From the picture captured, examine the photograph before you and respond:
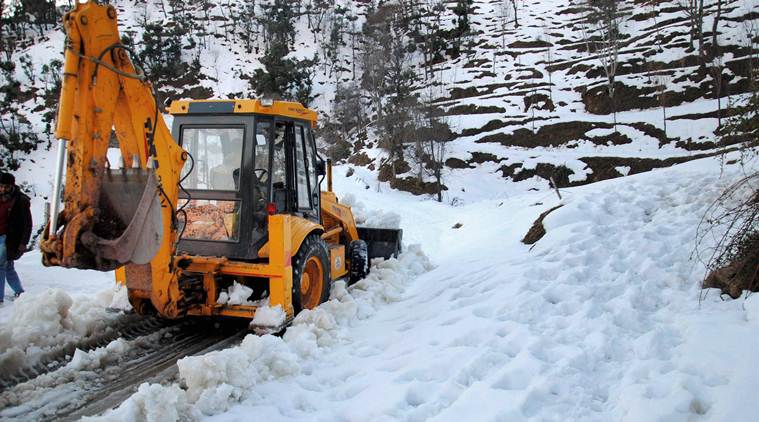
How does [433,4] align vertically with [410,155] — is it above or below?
above

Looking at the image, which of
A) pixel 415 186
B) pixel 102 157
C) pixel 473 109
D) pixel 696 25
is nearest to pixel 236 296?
pixel 102 157

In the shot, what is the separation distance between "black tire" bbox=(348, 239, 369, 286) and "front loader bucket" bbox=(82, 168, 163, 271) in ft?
12.4

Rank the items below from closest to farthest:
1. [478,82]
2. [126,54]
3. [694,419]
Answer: [694,419] → [126,54] → [478,82]

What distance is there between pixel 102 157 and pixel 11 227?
366 centimetres

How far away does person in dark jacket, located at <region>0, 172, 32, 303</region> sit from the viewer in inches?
256

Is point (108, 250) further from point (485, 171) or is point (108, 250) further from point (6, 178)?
point (485, 171)

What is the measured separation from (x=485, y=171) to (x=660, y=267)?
2656cm

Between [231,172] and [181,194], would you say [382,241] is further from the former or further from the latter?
[181,194]

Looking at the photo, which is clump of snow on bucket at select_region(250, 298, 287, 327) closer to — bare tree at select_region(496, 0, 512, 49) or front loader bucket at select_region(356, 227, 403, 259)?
front loader bucket at select_region(356, 227, 403, 259)

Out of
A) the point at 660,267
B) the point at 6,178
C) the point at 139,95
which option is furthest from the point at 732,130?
the point at 6,178

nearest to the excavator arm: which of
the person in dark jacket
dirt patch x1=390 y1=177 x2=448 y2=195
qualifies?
the person in dark jacket

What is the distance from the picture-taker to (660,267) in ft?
19.1

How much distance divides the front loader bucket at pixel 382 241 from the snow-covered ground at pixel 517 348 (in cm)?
122

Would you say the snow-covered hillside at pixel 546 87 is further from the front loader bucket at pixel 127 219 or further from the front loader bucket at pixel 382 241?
the front loader bucket at pixel 127 219
